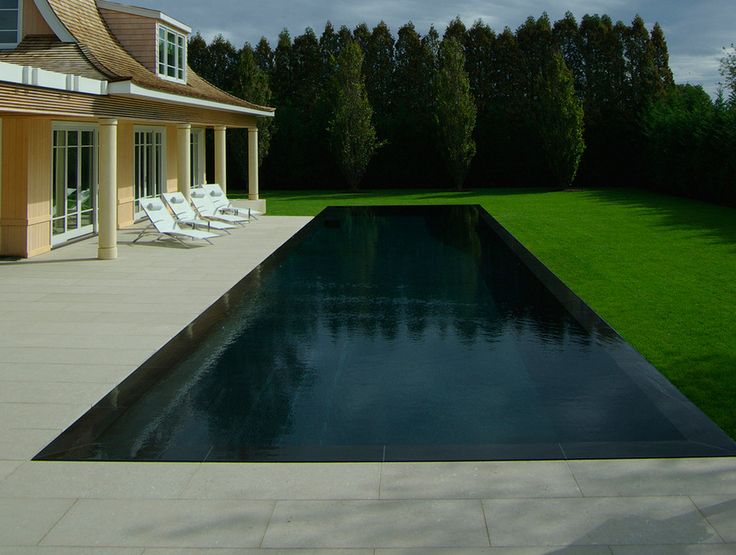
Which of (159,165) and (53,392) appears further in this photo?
(159,165)

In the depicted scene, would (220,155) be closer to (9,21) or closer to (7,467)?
(9,21)

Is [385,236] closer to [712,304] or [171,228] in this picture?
[171,228]

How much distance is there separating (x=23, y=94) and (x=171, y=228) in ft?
20.8

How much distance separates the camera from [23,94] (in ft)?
38.8

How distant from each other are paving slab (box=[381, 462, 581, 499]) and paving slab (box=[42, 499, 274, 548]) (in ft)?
2.69

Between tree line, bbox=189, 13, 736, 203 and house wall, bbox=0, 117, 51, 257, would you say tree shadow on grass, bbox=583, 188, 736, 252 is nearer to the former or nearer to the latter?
tree line, bbox=189, 13, 736, 203

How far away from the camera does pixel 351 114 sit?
124 ft

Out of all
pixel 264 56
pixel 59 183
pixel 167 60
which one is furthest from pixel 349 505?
pixel 264 56

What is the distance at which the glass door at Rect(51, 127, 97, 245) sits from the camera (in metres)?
17.0

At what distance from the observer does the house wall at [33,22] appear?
17.5 meters

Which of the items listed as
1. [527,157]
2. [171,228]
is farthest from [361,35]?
[171,228]

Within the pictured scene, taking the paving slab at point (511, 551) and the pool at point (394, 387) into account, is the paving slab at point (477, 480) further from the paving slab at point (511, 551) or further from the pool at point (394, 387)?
the paving slab at point (511, 551)

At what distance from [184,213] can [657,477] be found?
15550mm

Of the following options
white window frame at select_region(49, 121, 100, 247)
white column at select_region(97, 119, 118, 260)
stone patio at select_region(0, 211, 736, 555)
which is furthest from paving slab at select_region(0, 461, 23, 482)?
white window frame at select_region(49, 121, 100, 247)
